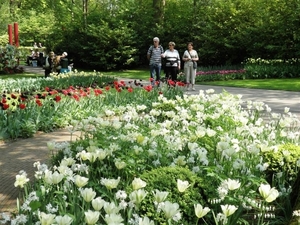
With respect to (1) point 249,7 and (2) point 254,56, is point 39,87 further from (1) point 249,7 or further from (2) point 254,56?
(1) point 249,7

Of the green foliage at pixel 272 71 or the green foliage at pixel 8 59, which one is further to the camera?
the green foliage at pixel 8 59

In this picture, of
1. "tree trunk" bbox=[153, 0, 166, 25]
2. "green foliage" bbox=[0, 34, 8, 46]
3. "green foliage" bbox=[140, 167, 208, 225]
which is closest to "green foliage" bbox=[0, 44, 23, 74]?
"green foliage" bbox=[0, 34, 8, 46]

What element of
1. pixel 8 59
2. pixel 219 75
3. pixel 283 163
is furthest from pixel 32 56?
pixel 283 163

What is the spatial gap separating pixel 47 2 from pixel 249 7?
946 inches

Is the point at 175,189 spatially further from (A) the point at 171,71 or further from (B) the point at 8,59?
(B) the point at 8,59

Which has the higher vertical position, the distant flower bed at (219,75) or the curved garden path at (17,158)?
the distant flower bed at (219,75)

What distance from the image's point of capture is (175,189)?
3.34 metres

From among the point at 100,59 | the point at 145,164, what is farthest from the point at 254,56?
the point at 145,164

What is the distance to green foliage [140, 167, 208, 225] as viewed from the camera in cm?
312

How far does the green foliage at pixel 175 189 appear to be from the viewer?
3.12m

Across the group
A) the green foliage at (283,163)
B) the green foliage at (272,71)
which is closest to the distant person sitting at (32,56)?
the green foliage at (272,71)

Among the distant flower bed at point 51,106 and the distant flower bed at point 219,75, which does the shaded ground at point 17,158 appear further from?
the distant flower bed at point 219,75

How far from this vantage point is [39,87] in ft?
42.2

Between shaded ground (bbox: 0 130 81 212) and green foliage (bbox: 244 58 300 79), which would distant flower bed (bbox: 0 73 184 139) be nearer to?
shaded ground (bbox: 0 130 81 212)
